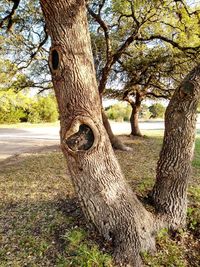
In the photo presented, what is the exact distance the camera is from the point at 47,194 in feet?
13.6

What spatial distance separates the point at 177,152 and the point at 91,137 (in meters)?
1.14

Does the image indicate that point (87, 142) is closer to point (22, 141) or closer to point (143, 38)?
point (143, 38)

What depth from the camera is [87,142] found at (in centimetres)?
255

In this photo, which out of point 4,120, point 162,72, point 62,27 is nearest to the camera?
point 62,27

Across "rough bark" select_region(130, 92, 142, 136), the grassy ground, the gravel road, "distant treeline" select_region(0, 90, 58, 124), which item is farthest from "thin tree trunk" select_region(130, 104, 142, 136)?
"distant treeline" select_region(0, 90, 58, 124)

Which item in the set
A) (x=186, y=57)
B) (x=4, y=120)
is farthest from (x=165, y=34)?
(x=4, y=120)

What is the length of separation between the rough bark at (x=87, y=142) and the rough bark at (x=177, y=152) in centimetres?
41

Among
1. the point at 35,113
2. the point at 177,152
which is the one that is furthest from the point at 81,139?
the point at 35,113

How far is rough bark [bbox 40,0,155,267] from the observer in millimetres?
2398

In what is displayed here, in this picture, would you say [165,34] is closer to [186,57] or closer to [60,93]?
[186,57]

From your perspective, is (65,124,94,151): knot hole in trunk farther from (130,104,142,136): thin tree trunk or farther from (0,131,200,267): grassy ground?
(130,104,142,136): thin tree trunk

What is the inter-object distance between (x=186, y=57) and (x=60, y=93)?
6.05 meters

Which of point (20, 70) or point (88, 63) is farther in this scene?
point (20, 70)

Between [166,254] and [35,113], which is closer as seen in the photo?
[166,254]
